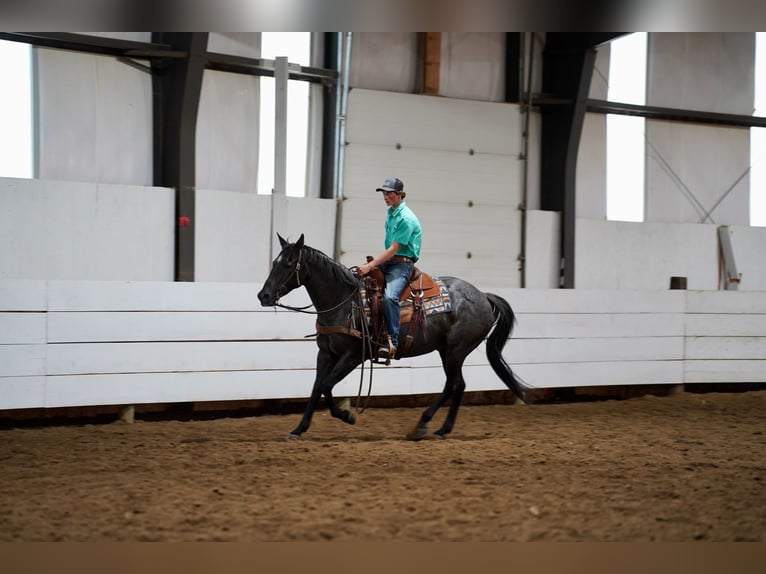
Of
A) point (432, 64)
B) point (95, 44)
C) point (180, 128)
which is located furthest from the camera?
point (432, 64)

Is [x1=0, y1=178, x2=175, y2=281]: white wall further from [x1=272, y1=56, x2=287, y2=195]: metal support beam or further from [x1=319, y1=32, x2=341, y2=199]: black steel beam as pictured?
[x1=319, y1=32, x2=341, y2=199]: black steel beam

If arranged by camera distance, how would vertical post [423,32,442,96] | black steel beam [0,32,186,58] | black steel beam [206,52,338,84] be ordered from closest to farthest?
black steel beam [0,32,186,58] → black steel beam [206,52,338,84] → vertical post [423,32,442,96]

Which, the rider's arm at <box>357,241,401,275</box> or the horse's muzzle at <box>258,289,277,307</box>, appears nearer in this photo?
the horse's muzzle at <box>258,289,277,307</box>

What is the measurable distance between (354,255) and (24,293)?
4787mm

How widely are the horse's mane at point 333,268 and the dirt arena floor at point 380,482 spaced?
4.25ft

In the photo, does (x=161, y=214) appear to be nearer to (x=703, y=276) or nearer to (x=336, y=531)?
(x=336, y=531)

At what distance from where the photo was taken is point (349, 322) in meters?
6.34

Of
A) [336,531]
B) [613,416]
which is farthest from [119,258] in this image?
[336,531]

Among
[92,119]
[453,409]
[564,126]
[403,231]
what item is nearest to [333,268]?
[403,231]

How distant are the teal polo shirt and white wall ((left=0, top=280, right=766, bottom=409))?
188 cm

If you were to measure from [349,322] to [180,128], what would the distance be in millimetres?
4472

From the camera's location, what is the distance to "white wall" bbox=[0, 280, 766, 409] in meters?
7.00

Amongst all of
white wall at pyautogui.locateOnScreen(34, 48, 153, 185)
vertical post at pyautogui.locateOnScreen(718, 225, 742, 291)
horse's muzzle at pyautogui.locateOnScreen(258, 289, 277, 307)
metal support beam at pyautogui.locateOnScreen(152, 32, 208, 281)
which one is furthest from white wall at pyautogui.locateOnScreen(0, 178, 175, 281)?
vertical post at pyautogui.locateOnScreen(718, 225, 742, 291)

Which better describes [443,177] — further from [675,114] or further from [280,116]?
[675,114]
